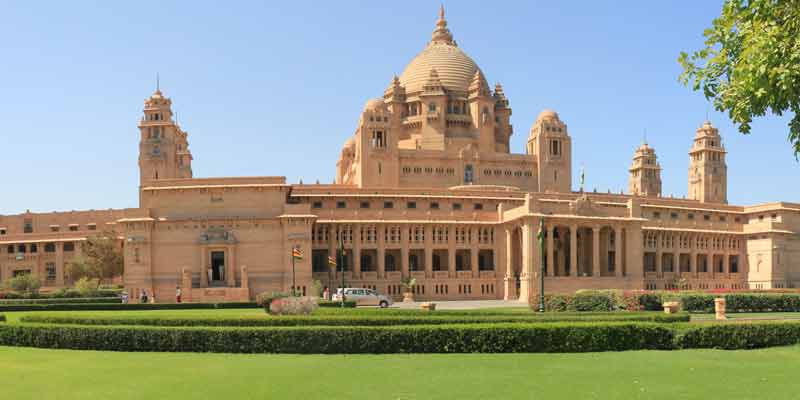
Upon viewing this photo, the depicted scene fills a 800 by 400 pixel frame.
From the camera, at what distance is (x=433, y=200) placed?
70750 millimetres

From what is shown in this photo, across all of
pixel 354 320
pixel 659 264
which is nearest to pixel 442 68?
pixel 659 264

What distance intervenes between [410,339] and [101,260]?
57.1m

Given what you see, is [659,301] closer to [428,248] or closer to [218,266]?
[428,248]

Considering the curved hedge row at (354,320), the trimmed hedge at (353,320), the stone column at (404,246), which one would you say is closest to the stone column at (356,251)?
the stone column at (404,246)

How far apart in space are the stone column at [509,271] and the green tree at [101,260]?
3477 cm

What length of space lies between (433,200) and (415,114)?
68.0 feet

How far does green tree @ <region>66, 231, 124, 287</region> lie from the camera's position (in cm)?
7406

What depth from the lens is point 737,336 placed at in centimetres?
2508

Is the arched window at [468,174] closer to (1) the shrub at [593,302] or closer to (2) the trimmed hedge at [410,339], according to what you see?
(1) the shrub at [593,302]

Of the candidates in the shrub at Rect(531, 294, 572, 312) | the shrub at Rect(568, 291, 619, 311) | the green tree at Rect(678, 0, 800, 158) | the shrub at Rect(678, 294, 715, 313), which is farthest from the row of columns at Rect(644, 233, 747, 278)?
the green tree at Rect(678, 0, 800, 158)

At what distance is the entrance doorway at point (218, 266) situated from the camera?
62.7 m

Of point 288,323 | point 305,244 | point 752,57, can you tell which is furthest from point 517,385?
point 305,244

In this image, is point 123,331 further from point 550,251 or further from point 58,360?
point 550,251

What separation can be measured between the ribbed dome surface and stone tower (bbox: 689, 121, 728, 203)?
30565 mm
